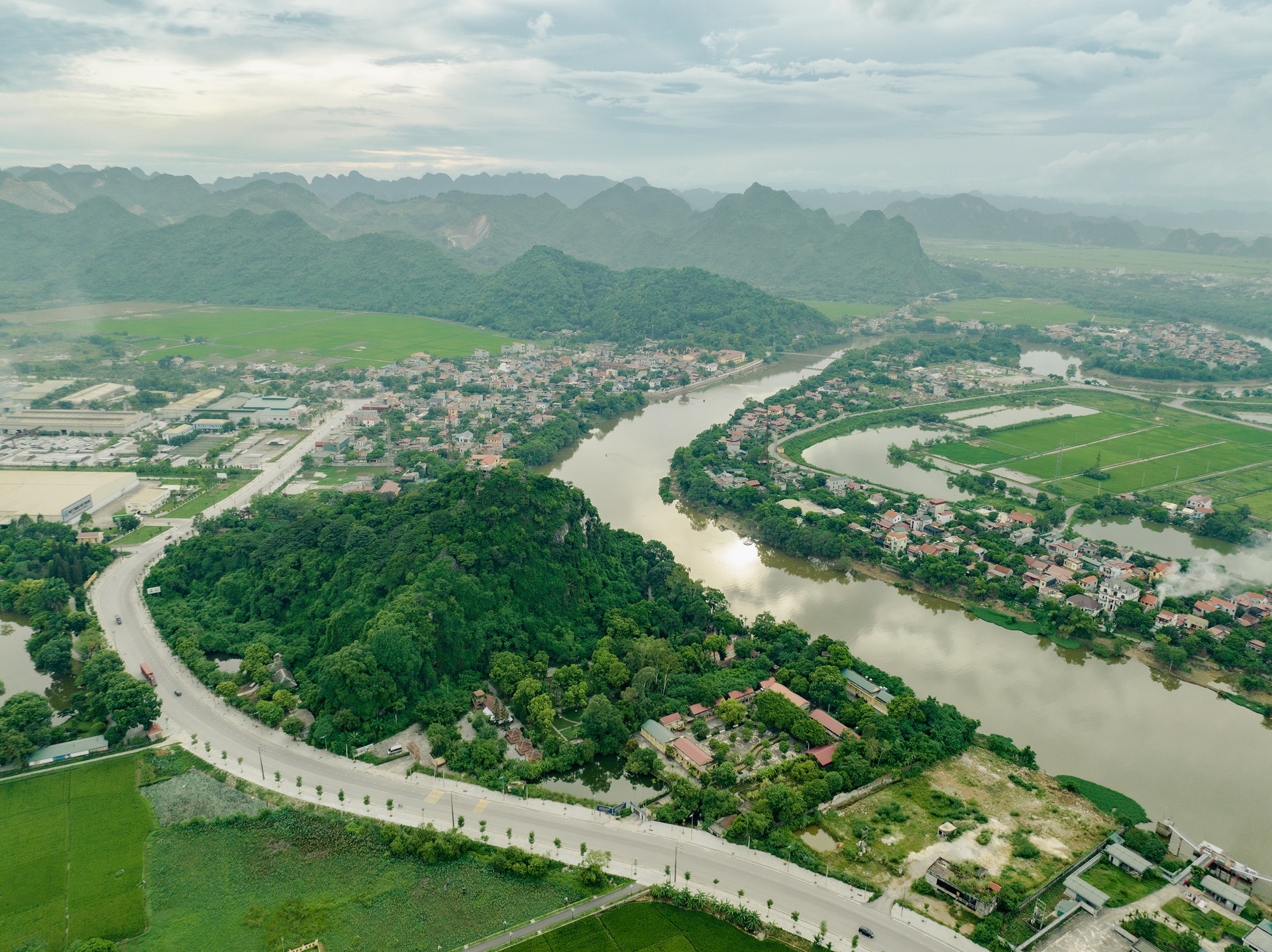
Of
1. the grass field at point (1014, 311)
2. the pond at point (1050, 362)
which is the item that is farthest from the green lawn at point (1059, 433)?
the grass field at point (1014, 311)

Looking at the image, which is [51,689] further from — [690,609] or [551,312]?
[551,312]

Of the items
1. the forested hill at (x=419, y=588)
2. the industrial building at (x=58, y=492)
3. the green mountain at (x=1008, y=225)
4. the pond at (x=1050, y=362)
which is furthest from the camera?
the green mountain at (x=1008, y=225)

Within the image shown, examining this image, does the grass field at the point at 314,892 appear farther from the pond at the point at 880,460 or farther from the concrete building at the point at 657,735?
the pond at the point at 880,460

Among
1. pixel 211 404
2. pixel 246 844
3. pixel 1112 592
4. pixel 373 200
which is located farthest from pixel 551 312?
pixel 373 200

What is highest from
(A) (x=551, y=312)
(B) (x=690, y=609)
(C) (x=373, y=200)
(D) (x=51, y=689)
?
(C) (x=373, y=200)

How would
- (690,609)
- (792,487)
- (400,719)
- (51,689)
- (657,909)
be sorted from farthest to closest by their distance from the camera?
(792,487), (690,609), (51,689), (400,719), (657,909)

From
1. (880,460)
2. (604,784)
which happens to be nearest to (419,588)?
(604,784)

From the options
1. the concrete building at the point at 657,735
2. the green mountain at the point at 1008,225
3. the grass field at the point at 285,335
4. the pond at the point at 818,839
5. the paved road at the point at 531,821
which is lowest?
the pond at the point at 818,839

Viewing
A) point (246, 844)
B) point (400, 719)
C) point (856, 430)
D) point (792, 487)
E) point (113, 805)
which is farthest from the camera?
point (856, 430)
